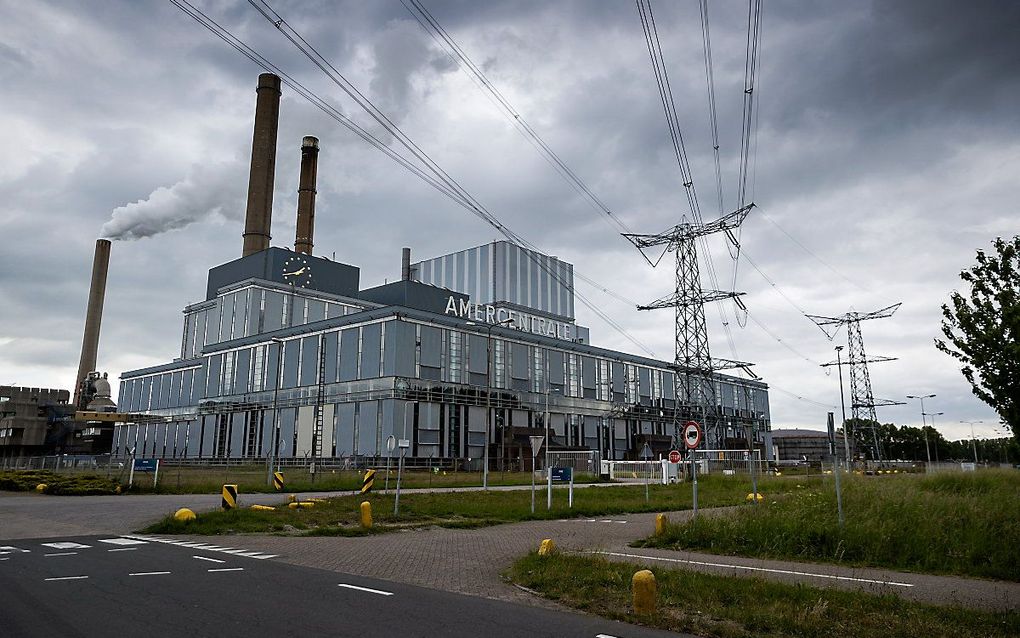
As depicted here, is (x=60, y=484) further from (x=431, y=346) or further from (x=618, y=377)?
(x=618, y=377)

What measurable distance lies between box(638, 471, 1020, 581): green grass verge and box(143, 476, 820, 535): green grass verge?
25.7 feet

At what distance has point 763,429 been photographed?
117938 mm

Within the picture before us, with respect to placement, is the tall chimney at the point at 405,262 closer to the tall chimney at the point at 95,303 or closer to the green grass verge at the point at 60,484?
the tall chimney at the point at 95,303

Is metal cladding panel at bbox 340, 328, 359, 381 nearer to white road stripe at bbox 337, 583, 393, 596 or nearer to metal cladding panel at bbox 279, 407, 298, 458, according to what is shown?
metal cladding panel at bbox 279, 407, 298, 458

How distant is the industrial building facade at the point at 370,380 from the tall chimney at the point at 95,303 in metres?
9.95

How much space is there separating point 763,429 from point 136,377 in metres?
104

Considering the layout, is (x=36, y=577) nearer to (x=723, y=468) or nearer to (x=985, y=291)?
(x=985, y=291)

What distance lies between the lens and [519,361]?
3268 inches

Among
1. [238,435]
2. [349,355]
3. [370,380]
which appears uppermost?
[349,355]

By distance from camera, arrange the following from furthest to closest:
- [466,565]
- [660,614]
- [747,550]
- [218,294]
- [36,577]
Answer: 1. [218,294]
2. [747,550]
3. [466,565]
4. [36,577]
5. [660,614]

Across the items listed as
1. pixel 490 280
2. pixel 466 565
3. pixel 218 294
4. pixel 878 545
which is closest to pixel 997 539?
pixel 878 545

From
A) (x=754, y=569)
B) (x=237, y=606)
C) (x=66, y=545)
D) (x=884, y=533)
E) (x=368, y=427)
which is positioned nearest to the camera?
(x=237, y=606)

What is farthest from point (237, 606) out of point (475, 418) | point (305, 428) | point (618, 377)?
point (618, 377)

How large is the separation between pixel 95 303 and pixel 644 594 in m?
103
